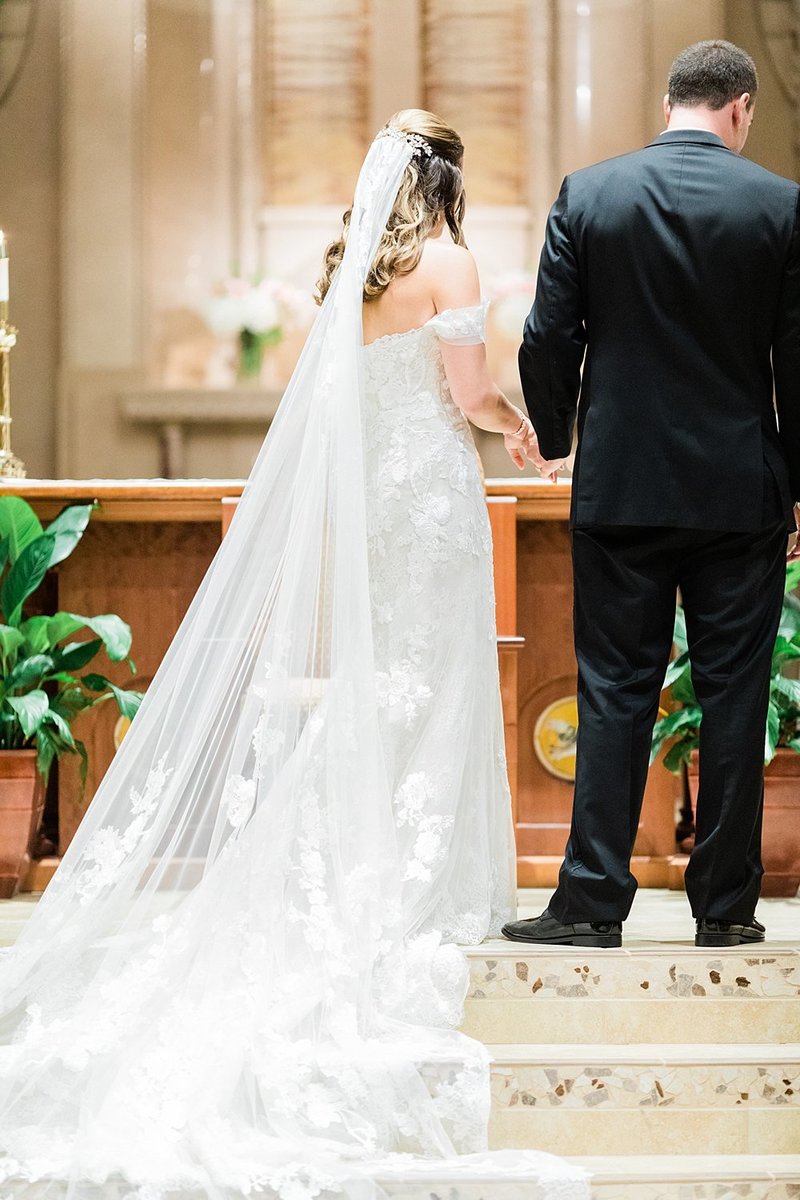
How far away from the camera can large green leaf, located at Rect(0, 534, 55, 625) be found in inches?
153

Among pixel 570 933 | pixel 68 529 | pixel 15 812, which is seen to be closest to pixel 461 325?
pixel 570 933

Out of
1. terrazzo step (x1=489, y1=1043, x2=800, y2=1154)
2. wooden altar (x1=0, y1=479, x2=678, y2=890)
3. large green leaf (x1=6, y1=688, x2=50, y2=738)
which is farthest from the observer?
wooden altar (x1=0, y1=479, x2=678, y2=890)

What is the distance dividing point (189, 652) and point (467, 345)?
2.69 ft

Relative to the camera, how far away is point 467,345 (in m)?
3.00

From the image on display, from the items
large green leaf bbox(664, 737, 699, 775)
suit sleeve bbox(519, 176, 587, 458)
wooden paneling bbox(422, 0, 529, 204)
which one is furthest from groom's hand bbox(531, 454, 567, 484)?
wooden paneling bbox(422, 0, 529, 204)

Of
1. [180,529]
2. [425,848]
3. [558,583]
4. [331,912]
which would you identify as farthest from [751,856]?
[180,529]

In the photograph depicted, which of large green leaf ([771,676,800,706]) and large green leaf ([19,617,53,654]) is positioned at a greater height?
large green leaf ([19,617,53,654])

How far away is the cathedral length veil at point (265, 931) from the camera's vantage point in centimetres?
240

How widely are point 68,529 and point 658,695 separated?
1769 millimetres

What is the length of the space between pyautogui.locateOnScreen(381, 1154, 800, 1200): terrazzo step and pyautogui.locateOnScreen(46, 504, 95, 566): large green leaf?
6.73 ft

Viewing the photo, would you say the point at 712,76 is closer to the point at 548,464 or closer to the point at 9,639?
the point at 548,464

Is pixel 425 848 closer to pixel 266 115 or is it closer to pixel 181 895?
pixel 181 895

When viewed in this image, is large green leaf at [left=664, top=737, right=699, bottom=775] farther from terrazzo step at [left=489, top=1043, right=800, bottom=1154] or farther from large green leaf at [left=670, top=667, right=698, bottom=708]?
terrazzo step at [left=489, top=1043, right=800, bottom=1154]

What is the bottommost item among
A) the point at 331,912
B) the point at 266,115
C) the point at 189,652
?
the point at 331,912
